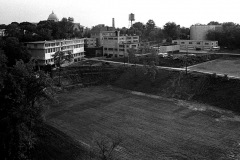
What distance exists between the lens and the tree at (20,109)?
655 inches

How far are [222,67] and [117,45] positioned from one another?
85.7 feet

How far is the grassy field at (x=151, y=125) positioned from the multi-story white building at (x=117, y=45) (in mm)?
25915

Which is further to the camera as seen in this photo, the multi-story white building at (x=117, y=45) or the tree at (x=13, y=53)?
the multi-story white building at (x=117, y=45)

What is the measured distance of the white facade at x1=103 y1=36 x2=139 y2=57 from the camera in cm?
5937

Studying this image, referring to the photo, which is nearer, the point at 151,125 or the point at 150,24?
the point at 151,125

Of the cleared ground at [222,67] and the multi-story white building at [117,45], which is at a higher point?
the multi-story white building at [117,45]

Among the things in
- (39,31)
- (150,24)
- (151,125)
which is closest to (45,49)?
(39,31)

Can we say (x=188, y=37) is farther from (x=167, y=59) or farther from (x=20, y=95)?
(x=20, y=95)

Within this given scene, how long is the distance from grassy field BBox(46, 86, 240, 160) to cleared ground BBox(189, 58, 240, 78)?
11.5 metres

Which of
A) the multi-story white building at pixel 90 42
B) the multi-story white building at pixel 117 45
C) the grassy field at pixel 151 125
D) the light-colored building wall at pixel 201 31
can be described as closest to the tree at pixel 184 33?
the light-colored building wall at pixel 201 31

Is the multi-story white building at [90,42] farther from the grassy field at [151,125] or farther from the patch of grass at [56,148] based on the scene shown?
the patch of grass at [56,148]

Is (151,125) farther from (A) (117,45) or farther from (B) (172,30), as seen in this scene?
(B) (172,30)

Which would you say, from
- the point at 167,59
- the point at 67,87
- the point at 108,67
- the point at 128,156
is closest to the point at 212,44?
the point at 167,59

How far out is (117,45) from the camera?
60.6 metres
